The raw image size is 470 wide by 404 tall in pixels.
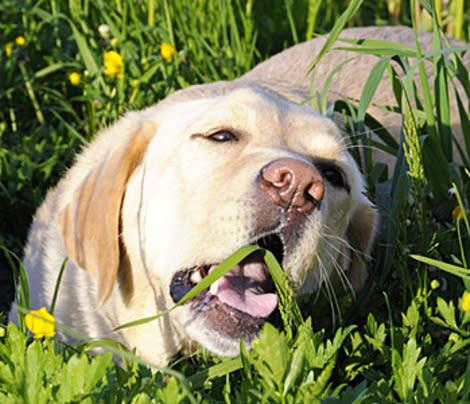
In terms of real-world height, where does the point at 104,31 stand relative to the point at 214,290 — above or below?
above

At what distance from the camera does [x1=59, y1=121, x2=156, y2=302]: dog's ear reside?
2414 mm

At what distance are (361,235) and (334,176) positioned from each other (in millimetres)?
364

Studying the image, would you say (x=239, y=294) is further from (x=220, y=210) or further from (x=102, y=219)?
(x=102, y=219)

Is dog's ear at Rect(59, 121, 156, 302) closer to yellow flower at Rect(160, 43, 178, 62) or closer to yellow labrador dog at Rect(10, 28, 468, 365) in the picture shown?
yellow labrador dog at Rect(10, 28, 468, 365)

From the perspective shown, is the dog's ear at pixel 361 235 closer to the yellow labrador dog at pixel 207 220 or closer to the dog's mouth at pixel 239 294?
the yellow labrador dog at pixel 207 220

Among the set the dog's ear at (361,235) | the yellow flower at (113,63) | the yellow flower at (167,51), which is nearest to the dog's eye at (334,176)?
the dog's ear at (361,235)

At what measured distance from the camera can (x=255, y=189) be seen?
2084 mm

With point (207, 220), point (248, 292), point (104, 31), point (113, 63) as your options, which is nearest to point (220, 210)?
point (207, 220)

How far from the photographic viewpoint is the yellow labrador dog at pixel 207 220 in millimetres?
2115

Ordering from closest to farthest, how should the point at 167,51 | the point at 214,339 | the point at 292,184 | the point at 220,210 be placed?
1. the point at 292,184
2. the point at 220,210
3. the point at 214,339
4. the point at 167,51

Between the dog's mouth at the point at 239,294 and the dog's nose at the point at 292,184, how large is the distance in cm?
14

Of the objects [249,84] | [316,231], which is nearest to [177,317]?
[316,231]

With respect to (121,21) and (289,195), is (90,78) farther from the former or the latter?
(289,195)

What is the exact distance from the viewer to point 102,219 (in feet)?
7.97
